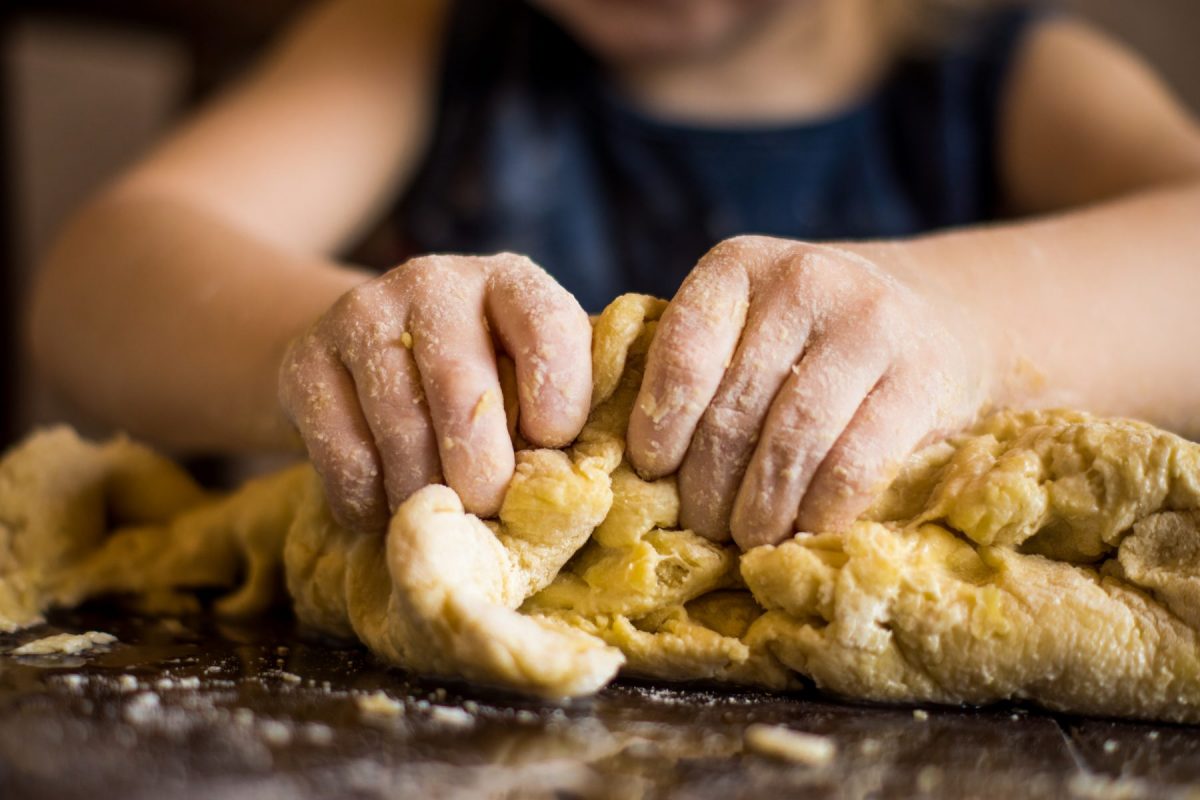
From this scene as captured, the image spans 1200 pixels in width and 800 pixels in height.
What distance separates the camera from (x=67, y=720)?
579 millimetres

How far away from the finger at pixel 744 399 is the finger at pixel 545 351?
3.1 inches

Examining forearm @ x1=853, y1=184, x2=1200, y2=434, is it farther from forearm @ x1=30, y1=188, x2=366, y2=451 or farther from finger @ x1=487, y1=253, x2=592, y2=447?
forearm @ x1=30, y1=188, x2=366, y2=451

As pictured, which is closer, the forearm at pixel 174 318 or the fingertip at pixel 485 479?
the fingertip at pixel 485 479

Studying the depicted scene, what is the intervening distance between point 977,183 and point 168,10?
2118 millimetres

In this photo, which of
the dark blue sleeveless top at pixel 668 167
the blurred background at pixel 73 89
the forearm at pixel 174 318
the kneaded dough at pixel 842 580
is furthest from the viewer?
the blurred background at pixel 73 89

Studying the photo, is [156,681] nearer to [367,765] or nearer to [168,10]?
[367,765]

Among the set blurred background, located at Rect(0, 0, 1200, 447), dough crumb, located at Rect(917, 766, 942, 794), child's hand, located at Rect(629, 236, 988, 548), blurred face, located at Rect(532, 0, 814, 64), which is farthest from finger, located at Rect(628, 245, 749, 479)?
blurred background, located at Rect(0, 0, 1200, 447)

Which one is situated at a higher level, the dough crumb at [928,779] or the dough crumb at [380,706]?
the dough crumb at [380,706]

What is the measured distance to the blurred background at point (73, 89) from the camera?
285 cm

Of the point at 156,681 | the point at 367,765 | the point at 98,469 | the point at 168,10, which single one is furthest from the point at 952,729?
the point at 168,10

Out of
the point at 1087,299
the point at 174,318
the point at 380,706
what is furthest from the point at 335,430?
the point at 1087,299

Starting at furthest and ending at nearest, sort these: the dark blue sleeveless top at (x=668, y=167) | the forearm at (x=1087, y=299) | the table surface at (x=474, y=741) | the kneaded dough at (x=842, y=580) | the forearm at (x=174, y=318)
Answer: the dark blue sleeveless top at (x=668, y=167) < the forearm at (x=174, y=318) < the forearm at (x=1087, y=299) < the kneaded dough at (x=842, y=580) < the table surface at (x=474, y=741)

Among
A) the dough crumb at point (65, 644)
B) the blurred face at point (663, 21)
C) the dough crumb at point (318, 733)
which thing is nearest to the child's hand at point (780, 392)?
the dough crumb at point (318, 733)

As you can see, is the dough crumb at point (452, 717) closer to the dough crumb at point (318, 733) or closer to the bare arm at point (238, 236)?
the dough crumb at point (318, 733)
